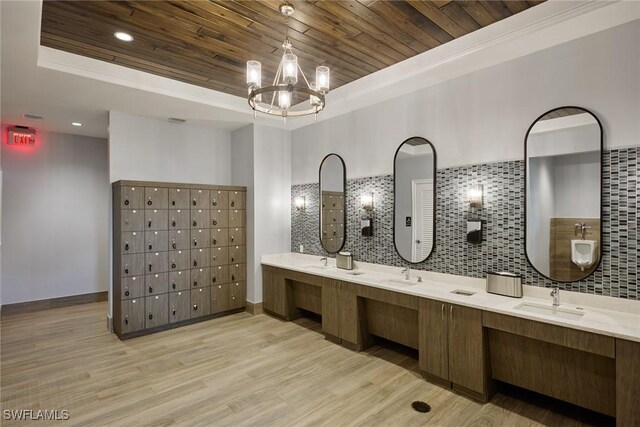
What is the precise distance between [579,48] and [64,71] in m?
4.79

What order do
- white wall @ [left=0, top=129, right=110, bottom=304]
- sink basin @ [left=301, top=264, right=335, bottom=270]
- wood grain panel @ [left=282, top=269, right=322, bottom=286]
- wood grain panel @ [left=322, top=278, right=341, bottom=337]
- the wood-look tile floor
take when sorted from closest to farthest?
1. the wood-look tile floor
2. wood grain panel @ [left=322, top=278, right=341, bottom=337]
3. wood grain panel @ [left=282, top=269, right=322, bottom=286]
4. sink basin @ [left=301, top=264, right=335, bottom=270]
5. white wall @ [left=0, top=129, right=110, bottom=304]

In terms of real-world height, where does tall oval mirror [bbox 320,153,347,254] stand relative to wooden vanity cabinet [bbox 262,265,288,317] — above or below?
above

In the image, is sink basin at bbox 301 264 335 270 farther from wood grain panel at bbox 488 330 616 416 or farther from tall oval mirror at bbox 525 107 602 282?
tall oval mirror at bbox 525 107 602 282

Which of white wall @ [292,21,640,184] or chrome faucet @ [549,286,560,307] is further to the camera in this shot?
chrome faucet @ [549,286,560,307]

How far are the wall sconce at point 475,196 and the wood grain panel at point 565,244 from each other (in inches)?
25.0

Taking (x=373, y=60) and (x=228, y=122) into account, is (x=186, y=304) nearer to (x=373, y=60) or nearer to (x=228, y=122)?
(x=228, y=122)

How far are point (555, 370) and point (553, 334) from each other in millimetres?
450

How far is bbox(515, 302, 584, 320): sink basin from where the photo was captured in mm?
2514

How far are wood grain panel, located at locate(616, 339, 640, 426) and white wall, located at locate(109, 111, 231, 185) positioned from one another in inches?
212

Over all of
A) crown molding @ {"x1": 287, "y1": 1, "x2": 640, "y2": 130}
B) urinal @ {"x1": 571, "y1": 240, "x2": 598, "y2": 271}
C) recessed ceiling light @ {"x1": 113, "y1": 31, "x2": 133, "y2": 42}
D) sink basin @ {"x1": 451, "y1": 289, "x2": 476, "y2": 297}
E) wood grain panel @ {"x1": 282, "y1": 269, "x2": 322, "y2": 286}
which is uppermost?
recessed ceiling light @ {"x1": 113, "y1": 31, "x2": 133, "y2": 42}

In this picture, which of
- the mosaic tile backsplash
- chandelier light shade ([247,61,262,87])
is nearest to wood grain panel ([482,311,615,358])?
the mosaic tile backsplash

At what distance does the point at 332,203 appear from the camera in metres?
4.92

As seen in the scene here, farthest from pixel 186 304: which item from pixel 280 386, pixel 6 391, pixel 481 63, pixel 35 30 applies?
pixel 481 63

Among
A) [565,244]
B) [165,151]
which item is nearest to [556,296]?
[565,244]
